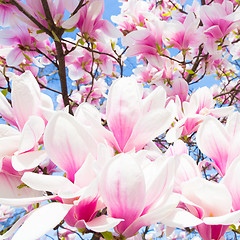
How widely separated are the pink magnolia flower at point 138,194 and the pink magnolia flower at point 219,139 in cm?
14

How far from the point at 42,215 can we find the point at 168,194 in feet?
0.51

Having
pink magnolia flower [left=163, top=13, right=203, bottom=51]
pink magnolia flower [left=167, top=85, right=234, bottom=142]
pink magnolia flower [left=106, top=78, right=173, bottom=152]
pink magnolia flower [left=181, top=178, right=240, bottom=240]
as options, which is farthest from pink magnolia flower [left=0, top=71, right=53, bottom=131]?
pink magnolia flower [left=163, top=13, right=203, bottom=51]

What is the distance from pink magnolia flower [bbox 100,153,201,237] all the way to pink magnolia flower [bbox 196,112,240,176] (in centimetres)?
14

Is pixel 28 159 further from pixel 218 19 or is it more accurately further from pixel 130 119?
pixel 218 19

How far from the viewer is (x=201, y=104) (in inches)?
41.0

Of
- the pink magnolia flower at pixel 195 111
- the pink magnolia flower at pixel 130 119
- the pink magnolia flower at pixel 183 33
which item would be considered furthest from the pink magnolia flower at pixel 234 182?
the pink magnolia flower at pixel 183 33

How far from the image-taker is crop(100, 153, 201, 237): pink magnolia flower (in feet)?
1.04

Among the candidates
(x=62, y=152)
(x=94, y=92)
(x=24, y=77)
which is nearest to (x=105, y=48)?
(x=94, y=92)

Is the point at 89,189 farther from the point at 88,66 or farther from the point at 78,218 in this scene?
the point at 88,66

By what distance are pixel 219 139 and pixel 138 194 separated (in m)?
0.20

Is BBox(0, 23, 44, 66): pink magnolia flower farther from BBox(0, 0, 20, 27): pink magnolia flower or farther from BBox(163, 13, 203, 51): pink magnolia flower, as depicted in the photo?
BBox(163, 13, 203, 51): pink magnolia flower

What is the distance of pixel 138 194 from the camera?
33 cm

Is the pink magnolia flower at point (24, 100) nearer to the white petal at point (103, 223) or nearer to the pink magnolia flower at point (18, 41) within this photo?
the white petal at point (103, 223)

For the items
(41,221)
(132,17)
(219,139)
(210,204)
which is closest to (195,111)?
(219,139)
